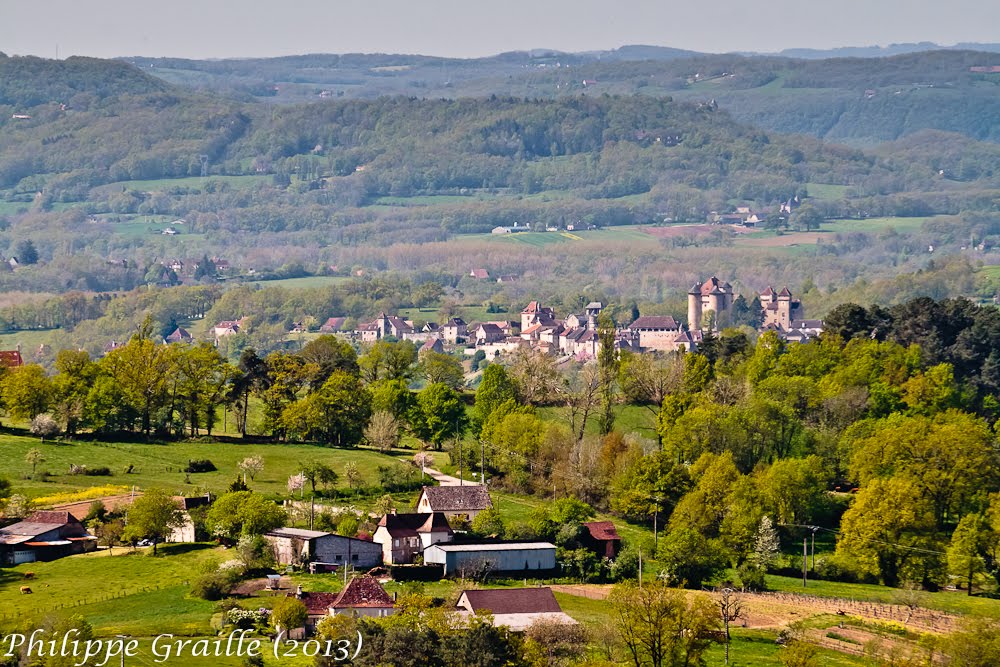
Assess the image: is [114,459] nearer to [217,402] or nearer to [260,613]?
[217,402]

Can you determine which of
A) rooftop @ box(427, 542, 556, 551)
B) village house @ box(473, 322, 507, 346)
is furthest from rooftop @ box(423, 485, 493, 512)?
village house @ box(473, 322, 507, 346)

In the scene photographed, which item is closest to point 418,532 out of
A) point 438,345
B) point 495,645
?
point 495,645

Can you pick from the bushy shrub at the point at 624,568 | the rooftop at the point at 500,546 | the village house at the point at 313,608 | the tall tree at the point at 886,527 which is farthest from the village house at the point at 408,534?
the tall tree at the point at 886,527

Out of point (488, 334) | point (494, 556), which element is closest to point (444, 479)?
point (494, 556)

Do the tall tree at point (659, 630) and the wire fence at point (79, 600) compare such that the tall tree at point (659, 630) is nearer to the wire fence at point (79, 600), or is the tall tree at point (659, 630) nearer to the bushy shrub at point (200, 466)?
the wire fence at point (79, 600)

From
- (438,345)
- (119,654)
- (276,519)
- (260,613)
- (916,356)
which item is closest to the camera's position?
(119,654)

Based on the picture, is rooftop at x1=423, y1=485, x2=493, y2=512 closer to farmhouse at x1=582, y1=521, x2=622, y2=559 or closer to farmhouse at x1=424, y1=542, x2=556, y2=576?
farmhouse at x1=582, y1=521, x2=622, y2=559
